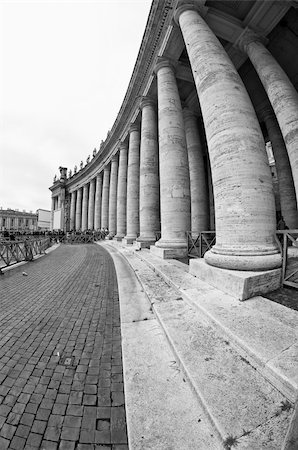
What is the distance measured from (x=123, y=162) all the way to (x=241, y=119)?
17.8 m

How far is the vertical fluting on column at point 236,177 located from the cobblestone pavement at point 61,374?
314 cm

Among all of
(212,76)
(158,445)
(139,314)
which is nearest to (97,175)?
(212,76)

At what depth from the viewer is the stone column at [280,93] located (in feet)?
24.9

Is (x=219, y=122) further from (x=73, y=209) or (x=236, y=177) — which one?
(x=73, y=209)

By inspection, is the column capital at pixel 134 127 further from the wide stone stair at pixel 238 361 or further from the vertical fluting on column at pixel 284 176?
the wide stone stair at pixel 238 361

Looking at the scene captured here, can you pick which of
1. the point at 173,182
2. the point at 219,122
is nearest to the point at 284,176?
the point at 173,182

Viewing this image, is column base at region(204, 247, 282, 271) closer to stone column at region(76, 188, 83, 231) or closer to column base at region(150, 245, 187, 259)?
column base at region(150, 245, 187, 259)

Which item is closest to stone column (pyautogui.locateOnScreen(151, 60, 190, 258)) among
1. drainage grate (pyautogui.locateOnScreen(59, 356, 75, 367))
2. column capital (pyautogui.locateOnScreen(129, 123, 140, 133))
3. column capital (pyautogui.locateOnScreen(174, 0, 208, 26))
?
column capital (pyautogui.locateOnScreen(174, 0, 208, 26))

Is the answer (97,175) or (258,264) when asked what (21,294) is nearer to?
(258,264)

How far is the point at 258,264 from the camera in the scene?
4000 millimetres

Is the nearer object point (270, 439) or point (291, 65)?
point (270, 439)

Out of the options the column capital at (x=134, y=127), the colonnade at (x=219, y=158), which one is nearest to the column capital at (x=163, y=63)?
the colonnade at (x=219, y=158)

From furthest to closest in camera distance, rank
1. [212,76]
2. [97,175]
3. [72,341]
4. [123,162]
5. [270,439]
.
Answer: [97,175]
[123,162]
[212,76]
[72,341]
[270,439]

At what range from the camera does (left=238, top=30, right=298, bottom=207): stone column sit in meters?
7.58
